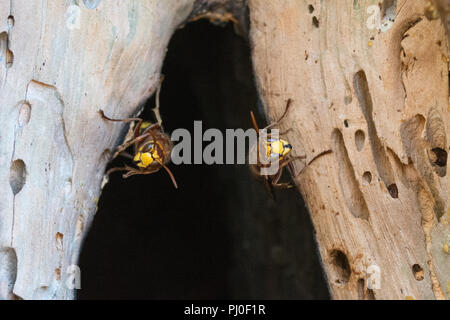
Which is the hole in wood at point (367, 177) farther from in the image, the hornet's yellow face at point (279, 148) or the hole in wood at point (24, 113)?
the hole in wood at point (24, 113)

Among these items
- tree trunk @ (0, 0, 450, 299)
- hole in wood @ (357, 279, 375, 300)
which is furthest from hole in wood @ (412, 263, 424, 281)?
hole in wood @ (357, 279, 375, 300)

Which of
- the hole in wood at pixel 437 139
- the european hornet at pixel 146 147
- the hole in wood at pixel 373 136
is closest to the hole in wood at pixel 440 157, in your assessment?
the hole in wood at pixel 437 139

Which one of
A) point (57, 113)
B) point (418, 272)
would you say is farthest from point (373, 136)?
point (57, 113)

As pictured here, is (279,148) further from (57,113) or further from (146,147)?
(57,113)

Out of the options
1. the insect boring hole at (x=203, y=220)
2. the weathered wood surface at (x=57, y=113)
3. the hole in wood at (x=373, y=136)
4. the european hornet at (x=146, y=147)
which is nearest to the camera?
the weathered wood surface at (x=57, y=113)

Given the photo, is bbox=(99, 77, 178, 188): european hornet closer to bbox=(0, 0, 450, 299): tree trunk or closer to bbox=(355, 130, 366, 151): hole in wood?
bbox=(0, 0, 450, 299): tree trunk
